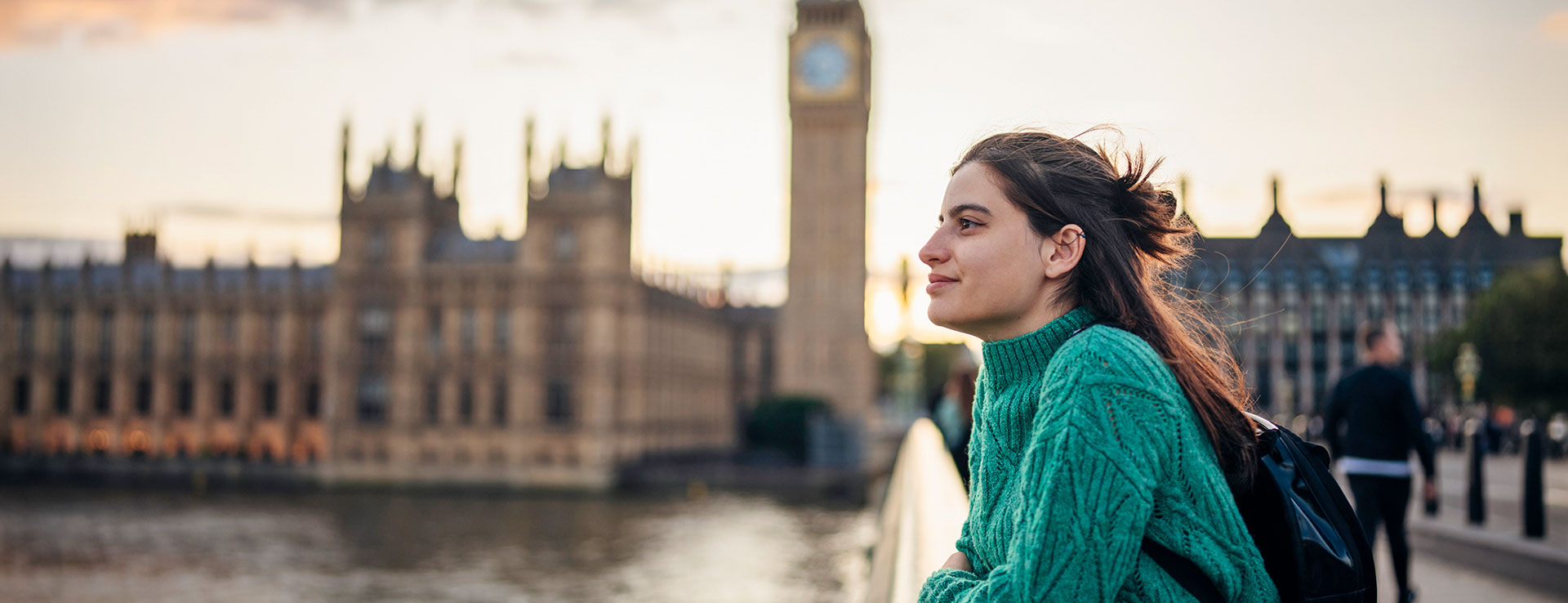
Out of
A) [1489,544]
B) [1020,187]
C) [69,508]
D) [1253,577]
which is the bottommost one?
[69,508]

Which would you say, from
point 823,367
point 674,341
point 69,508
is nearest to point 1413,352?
point 823,367

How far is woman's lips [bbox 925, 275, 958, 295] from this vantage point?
1.82m

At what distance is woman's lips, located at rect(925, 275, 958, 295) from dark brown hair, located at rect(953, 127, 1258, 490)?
153mm

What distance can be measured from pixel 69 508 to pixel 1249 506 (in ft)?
153

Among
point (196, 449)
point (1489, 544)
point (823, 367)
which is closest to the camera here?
point (1489, 544)

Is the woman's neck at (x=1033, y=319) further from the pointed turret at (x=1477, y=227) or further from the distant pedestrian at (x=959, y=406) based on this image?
the pointed turret at (x=1477, y=227)

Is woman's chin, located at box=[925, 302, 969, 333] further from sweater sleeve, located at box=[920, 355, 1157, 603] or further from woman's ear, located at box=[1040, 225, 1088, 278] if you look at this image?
sweater sleeve, located at box=[920, 355, 1157, 603]

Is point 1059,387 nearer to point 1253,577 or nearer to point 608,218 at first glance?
point 1253,577

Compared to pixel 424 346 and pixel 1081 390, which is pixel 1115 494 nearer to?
pixel 1081 390

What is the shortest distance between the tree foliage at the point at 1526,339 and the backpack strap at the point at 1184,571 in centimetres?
4311

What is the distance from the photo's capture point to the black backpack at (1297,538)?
1604mm

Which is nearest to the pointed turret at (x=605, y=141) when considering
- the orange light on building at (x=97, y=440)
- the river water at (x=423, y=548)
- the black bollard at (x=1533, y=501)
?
the river water at (x=423, y=548)

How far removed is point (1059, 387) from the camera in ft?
4.95

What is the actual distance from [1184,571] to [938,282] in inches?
A: 22.3
